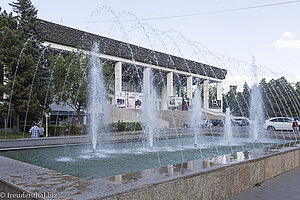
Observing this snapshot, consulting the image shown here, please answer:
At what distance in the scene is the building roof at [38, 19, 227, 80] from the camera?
3390 centimetres

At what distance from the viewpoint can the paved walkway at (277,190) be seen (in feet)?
16.1

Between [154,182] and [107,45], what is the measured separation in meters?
39.9

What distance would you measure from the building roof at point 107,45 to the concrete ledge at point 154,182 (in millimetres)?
22718

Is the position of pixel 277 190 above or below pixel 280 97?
below

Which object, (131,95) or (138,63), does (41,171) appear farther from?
(138,63)

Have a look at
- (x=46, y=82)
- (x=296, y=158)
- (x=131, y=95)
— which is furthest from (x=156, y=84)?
(x=296, y=158)

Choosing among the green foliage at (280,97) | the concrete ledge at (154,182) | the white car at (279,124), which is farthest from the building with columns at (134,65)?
the concrete ledge at (154,182)

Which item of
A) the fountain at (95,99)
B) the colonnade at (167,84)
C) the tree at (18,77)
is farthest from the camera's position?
the colonnade at (167,84)

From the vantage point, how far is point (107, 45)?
4169 centimetres

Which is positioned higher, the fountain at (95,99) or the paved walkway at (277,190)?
the fountain at (95,99)

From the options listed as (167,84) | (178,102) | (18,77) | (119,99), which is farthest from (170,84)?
(18,77)

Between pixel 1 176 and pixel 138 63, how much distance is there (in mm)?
42502

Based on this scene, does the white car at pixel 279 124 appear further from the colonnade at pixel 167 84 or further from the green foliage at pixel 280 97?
the green foliage at pixel 280 97

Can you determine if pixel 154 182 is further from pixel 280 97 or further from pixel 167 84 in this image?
pixel 280 97
